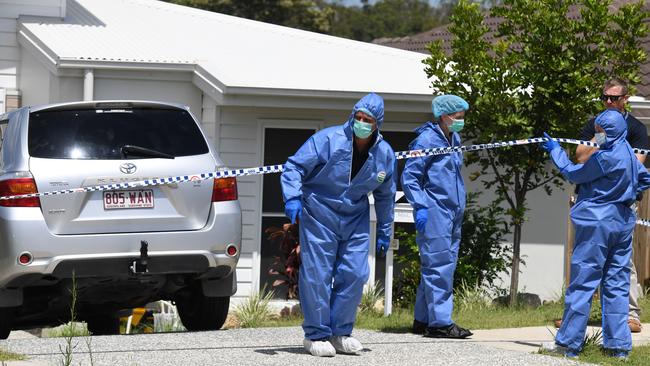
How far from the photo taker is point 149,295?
30.6 feet

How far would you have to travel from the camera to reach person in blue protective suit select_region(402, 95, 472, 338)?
903cm

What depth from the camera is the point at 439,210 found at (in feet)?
29.7

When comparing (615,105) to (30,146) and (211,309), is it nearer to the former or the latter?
(211,309)

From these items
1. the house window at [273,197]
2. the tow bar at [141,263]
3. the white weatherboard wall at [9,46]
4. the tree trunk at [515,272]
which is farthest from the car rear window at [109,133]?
the white weatherboard wall at [9,46]

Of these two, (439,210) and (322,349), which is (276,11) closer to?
(439,210)

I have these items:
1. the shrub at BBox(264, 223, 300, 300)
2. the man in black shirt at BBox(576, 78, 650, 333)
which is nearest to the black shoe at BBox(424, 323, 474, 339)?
the man in black shirt at BBox(576, 78, 650, 333)

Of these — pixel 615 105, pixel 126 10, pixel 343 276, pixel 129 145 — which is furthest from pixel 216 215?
pixel 126 10

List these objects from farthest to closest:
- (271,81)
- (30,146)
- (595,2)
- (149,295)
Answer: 1. (271,81)
2. (595,2)
3. (149,295)
4. (30,146)

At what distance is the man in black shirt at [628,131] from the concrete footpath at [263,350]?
77 cm

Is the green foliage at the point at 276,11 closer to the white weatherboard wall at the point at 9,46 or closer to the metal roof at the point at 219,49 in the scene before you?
the metal roof at the point at 219,49

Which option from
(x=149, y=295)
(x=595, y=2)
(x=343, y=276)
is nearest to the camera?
(x=343, y=276)

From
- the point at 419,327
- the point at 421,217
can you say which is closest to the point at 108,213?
the point at 421,217

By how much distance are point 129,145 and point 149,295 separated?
1.17 meters

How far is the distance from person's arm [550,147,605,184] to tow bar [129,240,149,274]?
9.36ft
